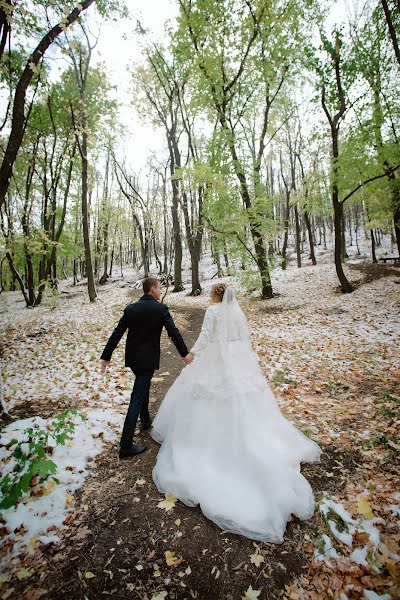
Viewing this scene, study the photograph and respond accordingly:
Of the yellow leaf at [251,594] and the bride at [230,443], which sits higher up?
the bride at [230,443]

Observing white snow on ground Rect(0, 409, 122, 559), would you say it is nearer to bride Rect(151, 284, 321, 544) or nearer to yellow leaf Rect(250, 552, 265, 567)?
bride Rect(151, 284, 321, 544)

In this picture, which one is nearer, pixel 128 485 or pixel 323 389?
pixel 128 485

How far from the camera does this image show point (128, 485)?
3.67 meters

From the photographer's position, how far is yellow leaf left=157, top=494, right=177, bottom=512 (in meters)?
3.26

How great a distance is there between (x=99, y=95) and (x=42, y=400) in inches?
729

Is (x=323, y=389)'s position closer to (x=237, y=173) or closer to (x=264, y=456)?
(x=264, y=456)

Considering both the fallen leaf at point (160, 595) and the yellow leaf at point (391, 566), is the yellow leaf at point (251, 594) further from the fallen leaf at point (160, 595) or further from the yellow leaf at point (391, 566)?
the yellow leaf at point (391, 566)

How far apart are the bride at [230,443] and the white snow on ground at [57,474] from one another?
0.98 meters


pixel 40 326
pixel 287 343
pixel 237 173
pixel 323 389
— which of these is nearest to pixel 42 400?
pixel 323 389

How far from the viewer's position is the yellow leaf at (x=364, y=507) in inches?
122

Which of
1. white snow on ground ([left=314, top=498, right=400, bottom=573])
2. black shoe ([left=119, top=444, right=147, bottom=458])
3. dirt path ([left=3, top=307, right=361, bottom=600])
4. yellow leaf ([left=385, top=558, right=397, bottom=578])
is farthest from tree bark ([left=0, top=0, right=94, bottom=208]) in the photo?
yellow leaf ([left=385, top=558, right=397, bottom=578])

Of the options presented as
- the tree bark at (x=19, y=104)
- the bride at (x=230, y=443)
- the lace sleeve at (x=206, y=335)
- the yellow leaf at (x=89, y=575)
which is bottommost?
the yellow leaf at (x=89, y=575)

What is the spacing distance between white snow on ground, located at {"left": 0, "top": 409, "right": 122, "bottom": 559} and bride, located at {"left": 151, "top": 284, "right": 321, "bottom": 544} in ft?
3.21

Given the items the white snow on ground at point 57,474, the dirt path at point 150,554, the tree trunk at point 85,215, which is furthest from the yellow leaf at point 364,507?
the tree trunk at point 85,215
